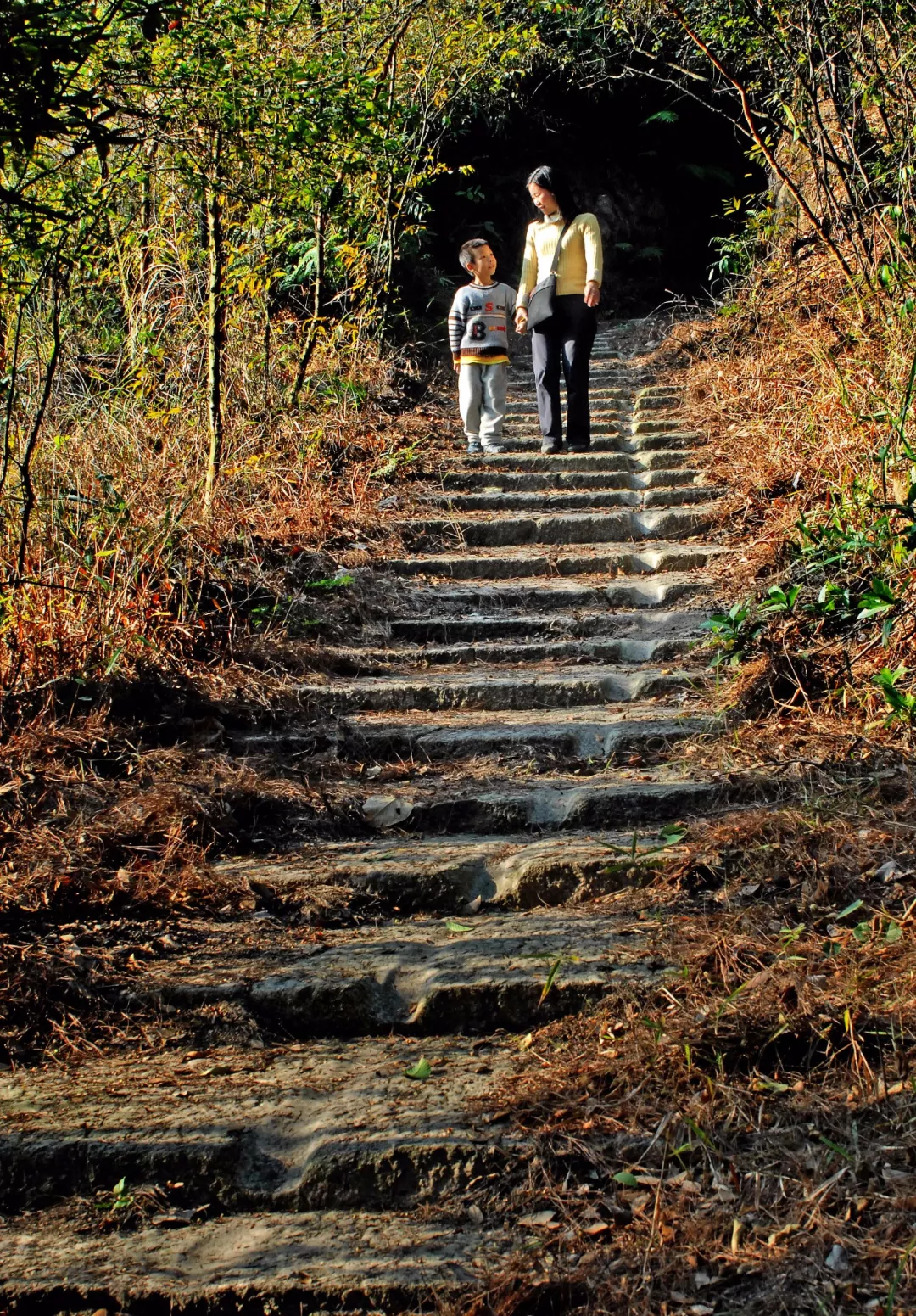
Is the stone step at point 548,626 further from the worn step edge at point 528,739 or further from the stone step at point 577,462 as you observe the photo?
the stone step at point 577,462

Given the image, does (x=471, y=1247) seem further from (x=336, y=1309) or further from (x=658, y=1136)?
(x=658, y=1136)

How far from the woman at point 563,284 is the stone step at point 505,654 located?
Result: 104 inches

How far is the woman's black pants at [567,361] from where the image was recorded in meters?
7.12

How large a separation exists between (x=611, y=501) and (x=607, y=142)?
9.81m

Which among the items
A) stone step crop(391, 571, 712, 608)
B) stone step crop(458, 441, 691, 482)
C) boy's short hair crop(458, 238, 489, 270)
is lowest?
stone step crop(391, 571, 712, 608)

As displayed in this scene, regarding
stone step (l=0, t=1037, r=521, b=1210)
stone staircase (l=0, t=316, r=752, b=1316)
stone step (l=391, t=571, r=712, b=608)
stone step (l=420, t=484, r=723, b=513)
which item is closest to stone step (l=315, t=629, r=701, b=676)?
stone staircase (l=0, t=316, r=752, b=1316)

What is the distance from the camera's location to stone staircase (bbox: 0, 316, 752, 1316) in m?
2.12

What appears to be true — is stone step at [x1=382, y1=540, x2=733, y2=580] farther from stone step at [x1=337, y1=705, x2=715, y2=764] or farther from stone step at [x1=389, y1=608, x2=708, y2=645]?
stone step at [x1=337, y1=705, x2=715, y2=764]

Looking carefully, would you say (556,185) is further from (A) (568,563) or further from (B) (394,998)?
(B) (394,998)

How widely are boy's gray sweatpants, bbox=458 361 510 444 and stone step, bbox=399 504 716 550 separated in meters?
1.42

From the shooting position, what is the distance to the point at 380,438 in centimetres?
775

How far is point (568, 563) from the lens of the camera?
6023 mm

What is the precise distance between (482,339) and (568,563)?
2.35m

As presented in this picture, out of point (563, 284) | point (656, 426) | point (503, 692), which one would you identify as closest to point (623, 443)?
point (656, 426)
